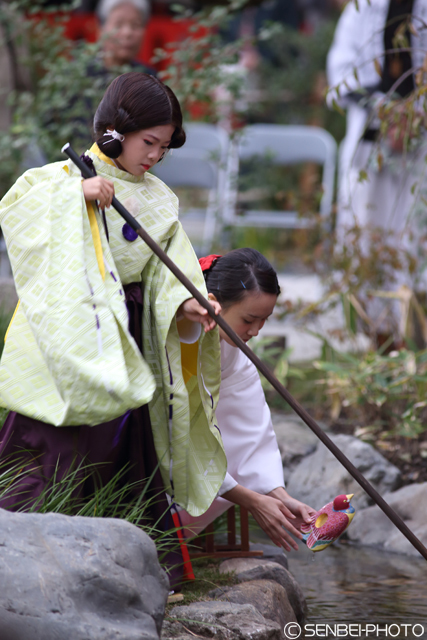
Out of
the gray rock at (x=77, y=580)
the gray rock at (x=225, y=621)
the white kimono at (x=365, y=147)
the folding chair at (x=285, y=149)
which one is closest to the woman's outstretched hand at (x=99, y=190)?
the gray rock at (x=77, y=580)

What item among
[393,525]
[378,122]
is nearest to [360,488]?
[393,525]

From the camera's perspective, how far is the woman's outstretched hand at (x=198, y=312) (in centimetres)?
217

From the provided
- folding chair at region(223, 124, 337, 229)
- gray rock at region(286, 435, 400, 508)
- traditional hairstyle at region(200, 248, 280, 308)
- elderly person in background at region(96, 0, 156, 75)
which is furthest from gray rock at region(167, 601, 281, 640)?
folding chair at region(223, 124, 337, 229)

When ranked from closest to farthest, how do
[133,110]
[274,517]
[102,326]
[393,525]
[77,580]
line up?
1. [77,580]
2. [102,326]
3. [133,110]
4. [274,517]
5. [393,525]

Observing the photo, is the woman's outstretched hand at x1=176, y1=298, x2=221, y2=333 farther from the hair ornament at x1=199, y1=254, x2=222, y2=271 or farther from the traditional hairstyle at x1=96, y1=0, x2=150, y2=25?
the traditional hairstyle at x1=96, y1=0, x2=150, y2=25

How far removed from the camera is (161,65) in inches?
342

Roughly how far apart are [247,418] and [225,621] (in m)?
0.79

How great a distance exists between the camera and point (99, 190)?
2090mm

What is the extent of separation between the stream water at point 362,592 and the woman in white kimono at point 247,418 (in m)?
0.27

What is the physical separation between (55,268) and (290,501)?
1.07 m

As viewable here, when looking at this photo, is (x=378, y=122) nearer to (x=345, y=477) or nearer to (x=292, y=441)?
(x=292, y=441)

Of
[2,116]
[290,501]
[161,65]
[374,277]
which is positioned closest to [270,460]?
[290,501]

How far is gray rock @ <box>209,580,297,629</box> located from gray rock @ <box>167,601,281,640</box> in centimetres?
7

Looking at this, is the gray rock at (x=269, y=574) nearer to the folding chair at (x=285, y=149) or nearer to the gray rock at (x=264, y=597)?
the gray rock at (x=264, y=597)
